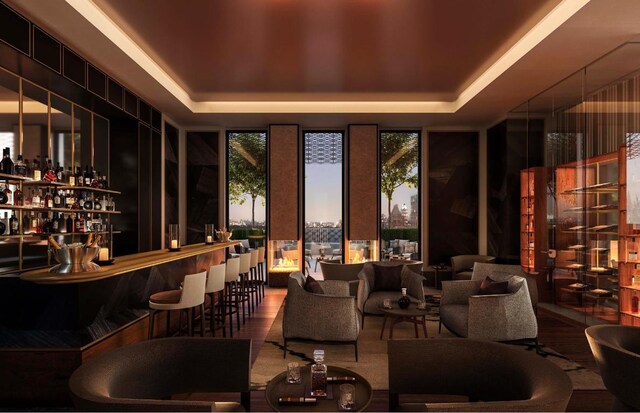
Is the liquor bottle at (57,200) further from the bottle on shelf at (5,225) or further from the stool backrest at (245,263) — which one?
the stool backrest at (245,263)

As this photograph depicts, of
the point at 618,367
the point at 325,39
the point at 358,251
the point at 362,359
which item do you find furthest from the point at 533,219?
the point at 618,367

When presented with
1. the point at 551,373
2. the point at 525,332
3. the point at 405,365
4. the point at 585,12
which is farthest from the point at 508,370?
the point at 585,12

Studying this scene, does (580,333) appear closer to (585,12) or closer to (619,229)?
(619,229)

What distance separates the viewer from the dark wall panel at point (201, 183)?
8578mm

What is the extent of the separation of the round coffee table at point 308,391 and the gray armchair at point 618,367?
135 centimetres

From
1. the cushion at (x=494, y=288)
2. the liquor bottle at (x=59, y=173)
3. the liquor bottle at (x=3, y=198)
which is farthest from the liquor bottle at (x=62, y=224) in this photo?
the cushion at (x=494, y=288)

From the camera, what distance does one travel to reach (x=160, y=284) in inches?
175

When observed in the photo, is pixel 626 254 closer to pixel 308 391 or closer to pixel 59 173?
pixel 308 391

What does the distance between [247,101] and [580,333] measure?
636 cm

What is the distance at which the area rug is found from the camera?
356cm

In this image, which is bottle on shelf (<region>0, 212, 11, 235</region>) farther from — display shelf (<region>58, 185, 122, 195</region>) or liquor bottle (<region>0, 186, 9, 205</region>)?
display shelf (<region>58, 185, 122, 195</region>)

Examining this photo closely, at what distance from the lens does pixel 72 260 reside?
10.4 ft

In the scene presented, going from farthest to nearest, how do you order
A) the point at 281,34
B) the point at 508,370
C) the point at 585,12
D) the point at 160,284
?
the point at 281,34 → the point at 160,284 → the point at 585,12 → the point at 508,370

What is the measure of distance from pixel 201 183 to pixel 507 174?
6133 mm
